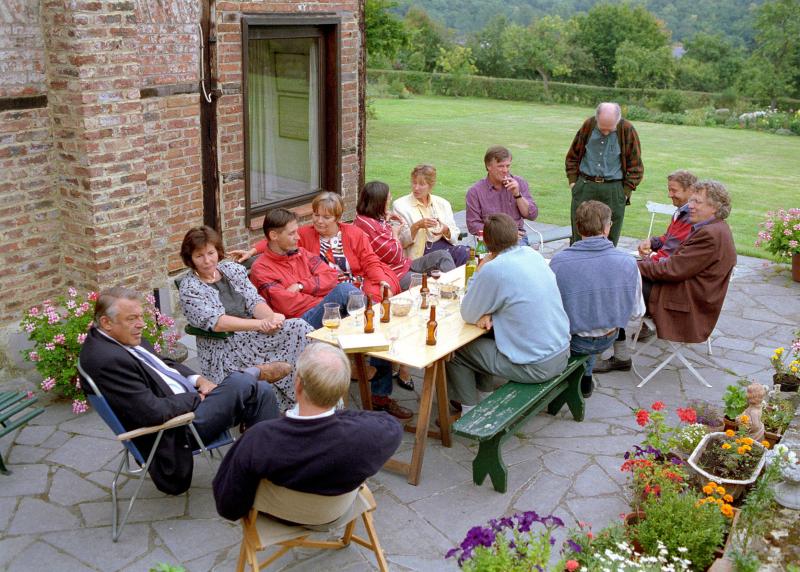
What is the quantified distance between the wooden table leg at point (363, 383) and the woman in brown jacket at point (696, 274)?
2.29 m

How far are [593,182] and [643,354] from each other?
84.6 inches

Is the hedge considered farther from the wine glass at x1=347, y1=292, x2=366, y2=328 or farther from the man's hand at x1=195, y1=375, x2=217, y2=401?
the man's hand at x1=195, y1=375, x2=217, y2=401

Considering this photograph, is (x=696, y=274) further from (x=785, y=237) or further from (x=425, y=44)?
(x=425, y=44)

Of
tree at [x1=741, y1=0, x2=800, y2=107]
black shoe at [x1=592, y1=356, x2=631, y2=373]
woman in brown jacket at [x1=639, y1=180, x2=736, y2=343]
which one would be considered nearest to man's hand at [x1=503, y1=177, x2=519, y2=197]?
woman in brown jacket at [x1=639, y1=180, x2=736, y2=343]

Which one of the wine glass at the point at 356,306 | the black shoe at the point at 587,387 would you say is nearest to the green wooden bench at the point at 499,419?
the black shoe at the point at 587,387

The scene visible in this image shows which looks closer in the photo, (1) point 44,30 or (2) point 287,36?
(1) point 44,30

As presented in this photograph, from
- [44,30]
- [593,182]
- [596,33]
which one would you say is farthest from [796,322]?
[596,33]

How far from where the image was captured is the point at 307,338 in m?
5.36

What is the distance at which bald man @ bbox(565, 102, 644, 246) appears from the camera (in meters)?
8.07

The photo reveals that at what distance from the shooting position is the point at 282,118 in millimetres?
8125

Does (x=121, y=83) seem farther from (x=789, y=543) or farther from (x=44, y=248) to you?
(x=789, y=543)

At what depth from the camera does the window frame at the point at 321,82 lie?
727 centimetres

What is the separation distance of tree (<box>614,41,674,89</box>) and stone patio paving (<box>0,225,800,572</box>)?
1270 inches

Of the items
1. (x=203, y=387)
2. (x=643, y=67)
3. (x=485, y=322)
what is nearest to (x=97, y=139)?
(x=203, y=387)
